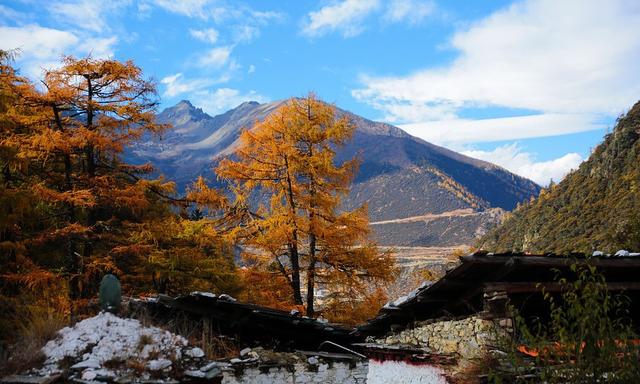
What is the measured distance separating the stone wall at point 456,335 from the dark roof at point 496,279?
0.71 ft

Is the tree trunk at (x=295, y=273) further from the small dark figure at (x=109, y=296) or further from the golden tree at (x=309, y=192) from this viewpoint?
the small dark figure at (x=109, y=296)

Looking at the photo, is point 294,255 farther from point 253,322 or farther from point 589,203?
point 589,203

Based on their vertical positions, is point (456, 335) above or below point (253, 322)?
above

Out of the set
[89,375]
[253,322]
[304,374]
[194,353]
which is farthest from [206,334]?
[89,375]

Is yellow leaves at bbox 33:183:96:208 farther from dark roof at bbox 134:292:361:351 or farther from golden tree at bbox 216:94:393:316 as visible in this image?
dark roof at bbox 134:292:361:351

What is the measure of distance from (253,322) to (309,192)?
751 centimetres

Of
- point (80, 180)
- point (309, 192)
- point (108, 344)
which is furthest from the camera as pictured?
point (309, 192)

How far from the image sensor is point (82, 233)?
55.9 ft

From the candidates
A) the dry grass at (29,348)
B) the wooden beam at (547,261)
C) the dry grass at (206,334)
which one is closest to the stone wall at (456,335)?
the wooden beam at (547,261)

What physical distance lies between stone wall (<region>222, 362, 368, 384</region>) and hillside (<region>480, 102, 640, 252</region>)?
43135 mm

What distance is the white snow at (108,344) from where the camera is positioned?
7617 mm

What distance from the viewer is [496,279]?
865cm

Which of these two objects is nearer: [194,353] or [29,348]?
[29,348]

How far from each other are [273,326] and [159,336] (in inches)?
203
